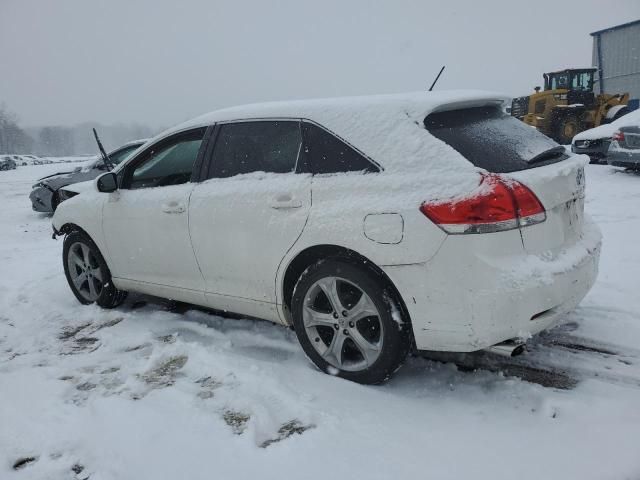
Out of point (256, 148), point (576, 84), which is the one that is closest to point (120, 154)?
point (256, 148)

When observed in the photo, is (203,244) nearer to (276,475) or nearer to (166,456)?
(166,456)

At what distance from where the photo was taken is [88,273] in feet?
15.3

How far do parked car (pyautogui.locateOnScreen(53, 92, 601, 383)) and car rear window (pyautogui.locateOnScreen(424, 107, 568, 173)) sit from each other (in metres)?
0.01

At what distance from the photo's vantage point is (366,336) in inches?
113

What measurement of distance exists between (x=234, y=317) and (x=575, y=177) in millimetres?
2725

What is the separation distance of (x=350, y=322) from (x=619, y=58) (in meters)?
36.6

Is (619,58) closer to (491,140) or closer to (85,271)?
(491,140)

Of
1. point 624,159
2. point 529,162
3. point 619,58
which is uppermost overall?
point 619,58

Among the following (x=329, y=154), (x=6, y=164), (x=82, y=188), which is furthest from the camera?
(x=6, y=164)

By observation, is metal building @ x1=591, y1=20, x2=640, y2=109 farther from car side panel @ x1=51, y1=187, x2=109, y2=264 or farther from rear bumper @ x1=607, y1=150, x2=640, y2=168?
car side panel @ x1=51, y1=187, x2=109, y2=264

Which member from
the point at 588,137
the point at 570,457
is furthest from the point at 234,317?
the point at 588,137

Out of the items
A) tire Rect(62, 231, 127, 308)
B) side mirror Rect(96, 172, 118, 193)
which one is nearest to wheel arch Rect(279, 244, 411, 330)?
side mirror Rect(96, 172, 118, 193)

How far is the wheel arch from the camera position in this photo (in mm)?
2691

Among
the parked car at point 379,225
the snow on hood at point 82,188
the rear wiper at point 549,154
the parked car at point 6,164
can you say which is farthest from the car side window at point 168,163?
the parked car at point 6,164
